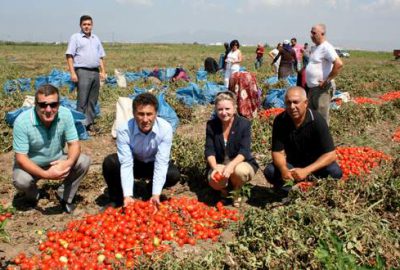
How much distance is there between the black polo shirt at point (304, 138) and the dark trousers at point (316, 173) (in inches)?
6.7

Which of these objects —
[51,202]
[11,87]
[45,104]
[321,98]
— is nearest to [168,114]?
[321,98]

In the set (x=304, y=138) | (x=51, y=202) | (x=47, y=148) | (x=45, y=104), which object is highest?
→ (x=45, y=104)

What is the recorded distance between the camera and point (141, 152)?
14.8 feet

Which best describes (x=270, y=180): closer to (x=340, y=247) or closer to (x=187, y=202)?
(x=187, y=202)

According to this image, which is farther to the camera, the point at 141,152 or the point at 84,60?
the point at 84,60

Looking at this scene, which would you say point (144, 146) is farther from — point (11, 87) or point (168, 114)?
point (11, 87)

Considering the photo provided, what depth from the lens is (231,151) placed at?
15.6ft

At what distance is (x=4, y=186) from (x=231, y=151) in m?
3.06

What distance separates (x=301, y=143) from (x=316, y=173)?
0.42 m

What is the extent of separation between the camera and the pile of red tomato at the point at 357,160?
548 cm

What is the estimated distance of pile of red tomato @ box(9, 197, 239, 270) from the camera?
11.2ft

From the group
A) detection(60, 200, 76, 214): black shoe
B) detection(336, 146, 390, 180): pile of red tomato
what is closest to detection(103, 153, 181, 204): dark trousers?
detection(60, 200, 76, 214): black shoe

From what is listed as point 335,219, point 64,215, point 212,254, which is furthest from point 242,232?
point 64,215

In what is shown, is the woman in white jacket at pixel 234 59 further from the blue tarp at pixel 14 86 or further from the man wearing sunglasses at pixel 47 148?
the man wearing sunglasses at pixel 47 148
